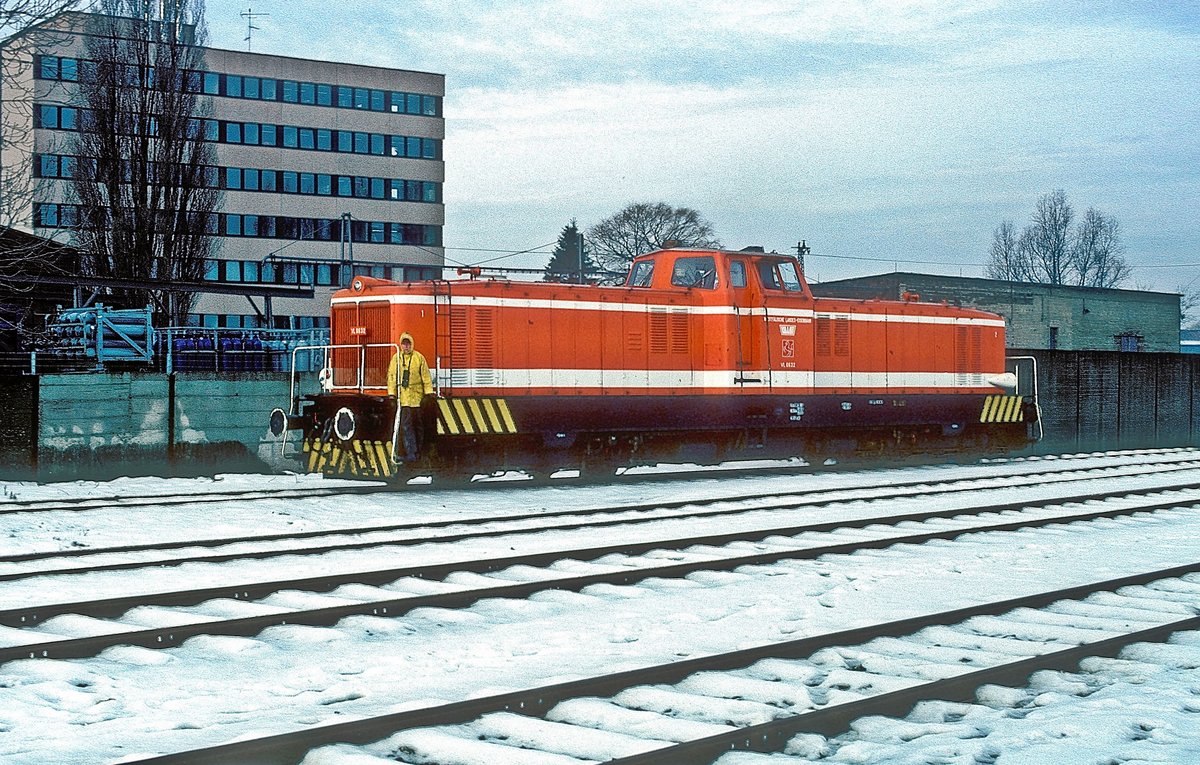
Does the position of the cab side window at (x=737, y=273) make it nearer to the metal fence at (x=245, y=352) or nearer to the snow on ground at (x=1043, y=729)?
the metal fence at (x=245, y=352)

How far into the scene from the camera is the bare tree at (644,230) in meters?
64.0

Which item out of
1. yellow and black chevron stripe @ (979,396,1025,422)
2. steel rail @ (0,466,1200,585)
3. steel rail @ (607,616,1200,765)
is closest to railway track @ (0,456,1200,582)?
steel rail @ (0,466,1200,585)

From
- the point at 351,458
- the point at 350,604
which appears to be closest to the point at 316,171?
the point at 351,458

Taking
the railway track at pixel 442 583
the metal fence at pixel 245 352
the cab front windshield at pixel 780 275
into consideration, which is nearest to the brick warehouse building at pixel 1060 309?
the metal fence at pixel 245 352

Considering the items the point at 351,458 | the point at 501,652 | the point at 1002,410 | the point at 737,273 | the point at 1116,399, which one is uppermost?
the point at 737,273

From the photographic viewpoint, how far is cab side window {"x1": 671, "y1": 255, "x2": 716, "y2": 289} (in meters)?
15.7

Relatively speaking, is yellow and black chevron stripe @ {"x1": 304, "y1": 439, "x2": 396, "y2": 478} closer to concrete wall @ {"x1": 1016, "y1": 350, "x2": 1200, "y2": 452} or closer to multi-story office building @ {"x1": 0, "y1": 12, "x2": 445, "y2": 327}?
concrete wall @ {"x1": 1016, "y1": 350, "x2": 1200, "y2": 452}

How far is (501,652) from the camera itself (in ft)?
19.4

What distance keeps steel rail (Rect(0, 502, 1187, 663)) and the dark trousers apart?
4902mm

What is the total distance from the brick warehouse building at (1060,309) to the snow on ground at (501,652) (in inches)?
1250

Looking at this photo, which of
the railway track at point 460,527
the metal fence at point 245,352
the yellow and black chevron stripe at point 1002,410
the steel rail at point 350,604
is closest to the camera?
the steel rail at point 350,604

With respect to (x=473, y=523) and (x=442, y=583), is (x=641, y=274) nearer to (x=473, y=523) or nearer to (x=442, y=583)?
(x=473, y=523)

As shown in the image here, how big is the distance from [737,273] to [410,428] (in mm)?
5130

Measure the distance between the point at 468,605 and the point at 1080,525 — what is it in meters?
6.58
